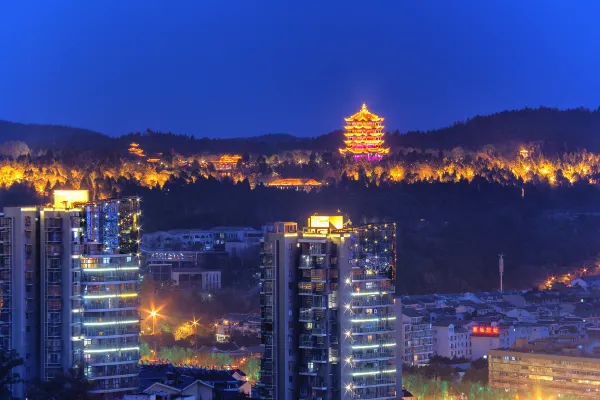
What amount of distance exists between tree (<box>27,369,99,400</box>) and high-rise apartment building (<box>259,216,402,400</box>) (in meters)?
3.35

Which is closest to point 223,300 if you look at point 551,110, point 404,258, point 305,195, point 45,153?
point 404,258

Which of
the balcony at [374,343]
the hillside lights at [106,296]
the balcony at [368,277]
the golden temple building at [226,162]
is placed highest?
the golden temple building at [226,162]

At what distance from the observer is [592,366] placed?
4138 cm

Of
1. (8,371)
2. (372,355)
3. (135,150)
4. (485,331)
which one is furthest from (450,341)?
(135,150)

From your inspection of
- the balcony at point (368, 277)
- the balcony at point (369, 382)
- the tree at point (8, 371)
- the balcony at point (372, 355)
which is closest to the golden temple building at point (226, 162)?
the balcony at point (368, 277)

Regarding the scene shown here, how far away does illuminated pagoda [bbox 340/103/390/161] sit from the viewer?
86.2 m

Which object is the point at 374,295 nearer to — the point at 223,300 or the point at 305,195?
the point at 223,300

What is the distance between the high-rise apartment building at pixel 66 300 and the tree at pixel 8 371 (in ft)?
2.21

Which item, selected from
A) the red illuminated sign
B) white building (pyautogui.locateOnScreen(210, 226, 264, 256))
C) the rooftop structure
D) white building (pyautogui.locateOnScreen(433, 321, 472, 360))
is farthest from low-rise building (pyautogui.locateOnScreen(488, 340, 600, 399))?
the rooftop structure

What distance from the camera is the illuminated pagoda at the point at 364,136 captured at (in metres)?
86.2

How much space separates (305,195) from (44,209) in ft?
153

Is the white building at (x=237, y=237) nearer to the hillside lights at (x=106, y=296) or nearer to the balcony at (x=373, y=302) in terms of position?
the balcony at (x=373, y=302)

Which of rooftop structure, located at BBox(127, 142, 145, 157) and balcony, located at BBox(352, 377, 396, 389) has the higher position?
rooftop structure, located at BBox(127, 142, 145, 157)

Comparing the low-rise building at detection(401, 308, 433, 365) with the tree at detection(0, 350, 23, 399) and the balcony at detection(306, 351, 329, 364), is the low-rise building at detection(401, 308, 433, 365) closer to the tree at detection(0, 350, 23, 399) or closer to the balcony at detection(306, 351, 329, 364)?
the balcony at detection(306, 351, 329, 364)
